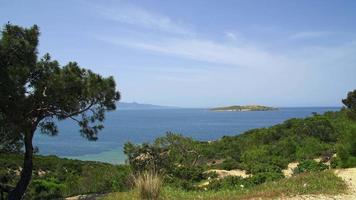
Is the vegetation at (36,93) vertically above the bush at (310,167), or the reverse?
the vegetation at (36,93)

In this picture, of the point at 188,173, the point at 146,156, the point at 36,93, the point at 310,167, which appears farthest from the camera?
the point at 146,156

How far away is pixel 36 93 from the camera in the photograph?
1311 centimetres

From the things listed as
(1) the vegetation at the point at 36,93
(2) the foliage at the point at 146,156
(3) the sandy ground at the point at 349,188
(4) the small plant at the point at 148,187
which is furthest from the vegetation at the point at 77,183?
(3) the sandy ground at the point at 349,188

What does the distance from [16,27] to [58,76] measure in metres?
1.73

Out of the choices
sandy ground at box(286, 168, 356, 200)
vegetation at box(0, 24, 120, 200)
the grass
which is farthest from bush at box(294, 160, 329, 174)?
vegetation at box(0, 24, 120, 200)

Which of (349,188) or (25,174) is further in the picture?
(25,174)

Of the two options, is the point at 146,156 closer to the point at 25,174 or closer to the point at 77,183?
the point at 77,183

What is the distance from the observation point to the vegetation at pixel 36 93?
12.2 meters

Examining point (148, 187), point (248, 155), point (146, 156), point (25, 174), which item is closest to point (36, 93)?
point (25, 174)

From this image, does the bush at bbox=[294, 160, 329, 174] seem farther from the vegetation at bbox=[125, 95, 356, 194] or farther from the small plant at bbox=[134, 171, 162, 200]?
the small plant at bbox=[134, 171, 162, 200]

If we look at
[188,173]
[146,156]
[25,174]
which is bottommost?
Answer: [188,173]

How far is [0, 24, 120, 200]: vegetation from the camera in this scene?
12.2 m

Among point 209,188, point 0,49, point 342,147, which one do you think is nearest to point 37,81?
point 0,49

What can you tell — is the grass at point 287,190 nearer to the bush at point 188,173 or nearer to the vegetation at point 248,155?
the vegetation at point 248,155
